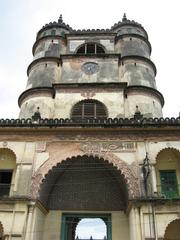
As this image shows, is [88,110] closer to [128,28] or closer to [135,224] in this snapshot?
[135,224]

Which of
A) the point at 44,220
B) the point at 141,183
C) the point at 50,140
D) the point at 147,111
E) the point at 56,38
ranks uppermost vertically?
the point at 56,38

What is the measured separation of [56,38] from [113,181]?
501 inches

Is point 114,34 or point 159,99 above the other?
point 114,34

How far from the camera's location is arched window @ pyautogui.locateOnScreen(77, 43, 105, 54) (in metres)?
22.6

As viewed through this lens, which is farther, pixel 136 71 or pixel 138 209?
pixel 136 71

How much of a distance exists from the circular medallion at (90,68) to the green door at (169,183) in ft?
29.2

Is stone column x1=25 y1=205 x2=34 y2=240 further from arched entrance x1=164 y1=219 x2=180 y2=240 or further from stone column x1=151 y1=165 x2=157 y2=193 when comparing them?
arched entrance x1=164 y1=219 x2=180 y2=240

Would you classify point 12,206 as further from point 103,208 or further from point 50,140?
point 103,208

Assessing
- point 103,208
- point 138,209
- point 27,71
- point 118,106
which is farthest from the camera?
point 27,71

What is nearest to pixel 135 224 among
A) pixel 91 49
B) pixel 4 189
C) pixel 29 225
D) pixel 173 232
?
pixel 173 232

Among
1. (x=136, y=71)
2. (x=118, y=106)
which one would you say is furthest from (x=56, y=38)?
(x=118, y=106)

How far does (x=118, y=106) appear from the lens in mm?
18531

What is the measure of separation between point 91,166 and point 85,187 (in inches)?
45.5

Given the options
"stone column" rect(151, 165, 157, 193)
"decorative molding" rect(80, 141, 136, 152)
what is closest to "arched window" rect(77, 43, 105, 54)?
"decorative molding" rect(80, 141, 136, 152)
